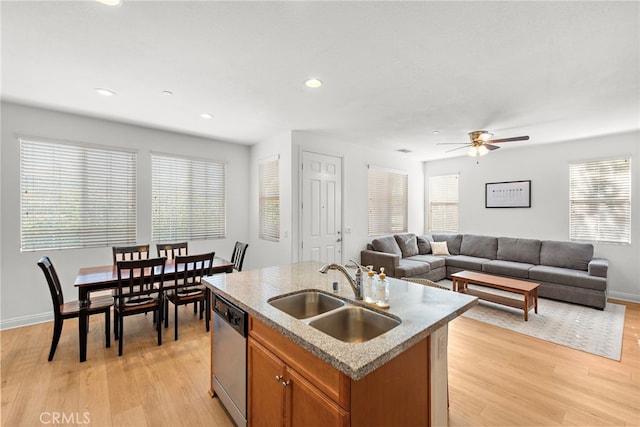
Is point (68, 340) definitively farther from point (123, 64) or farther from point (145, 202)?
point (123, 64)

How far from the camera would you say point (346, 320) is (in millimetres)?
1620

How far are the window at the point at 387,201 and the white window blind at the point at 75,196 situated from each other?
13.6 ft

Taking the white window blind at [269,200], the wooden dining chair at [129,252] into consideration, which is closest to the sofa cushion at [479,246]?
the white window blind at [269,200]

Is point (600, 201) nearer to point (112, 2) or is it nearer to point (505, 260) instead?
point (505, 260)

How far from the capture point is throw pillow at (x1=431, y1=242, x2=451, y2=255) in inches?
238

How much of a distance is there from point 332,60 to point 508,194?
5.10 metres

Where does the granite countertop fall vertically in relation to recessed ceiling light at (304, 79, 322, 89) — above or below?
below

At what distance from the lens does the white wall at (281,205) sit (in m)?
4.40

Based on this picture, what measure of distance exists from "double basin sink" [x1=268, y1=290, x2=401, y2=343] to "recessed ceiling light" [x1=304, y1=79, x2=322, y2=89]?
1985 millimetres

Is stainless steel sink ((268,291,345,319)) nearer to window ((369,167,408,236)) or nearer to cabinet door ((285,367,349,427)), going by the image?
cabinet door ((285,367,349,427))

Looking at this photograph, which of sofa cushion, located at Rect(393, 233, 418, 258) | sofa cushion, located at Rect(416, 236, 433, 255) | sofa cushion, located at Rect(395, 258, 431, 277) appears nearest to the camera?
sofa cushion, located at Rect(395, 258, 431, 277)

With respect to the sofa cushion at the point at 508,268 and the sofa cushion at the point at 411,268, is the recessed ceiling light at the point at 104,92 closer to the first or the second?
the sofa cushion at the point at 411,268

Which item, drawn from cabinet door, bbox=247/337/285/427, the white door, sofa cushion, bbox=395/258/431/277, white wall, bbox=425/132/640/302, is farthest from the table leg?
white wall, bbox=425/132/640/302

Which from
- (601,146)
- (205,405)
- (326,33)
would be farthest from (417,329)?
(601,146)
